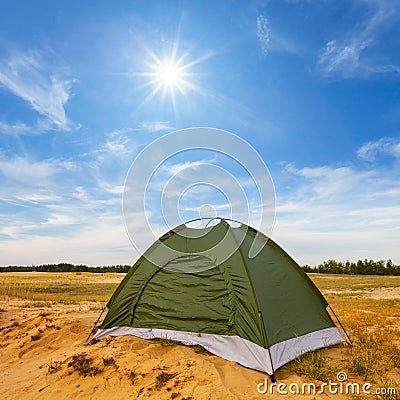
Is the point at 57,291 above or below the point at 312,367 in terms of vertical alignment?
above

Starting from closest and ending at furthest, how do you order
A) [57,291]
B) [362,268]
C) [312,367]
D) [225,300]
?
[312,367]
[225,300]
[57,291]
[362,268]

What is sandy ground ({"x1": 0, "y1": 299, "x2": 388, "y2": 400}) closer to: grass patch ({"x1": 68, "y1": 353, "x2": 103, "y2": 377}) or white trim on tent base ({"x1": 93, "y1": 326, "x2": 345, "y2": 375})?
grass patch ({"x1": 68, "y1": 353, "x2": 103, "y2": 377})

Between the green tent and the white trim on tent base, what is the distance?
0.6 inches

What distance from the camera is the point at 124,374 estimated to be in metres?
4.85

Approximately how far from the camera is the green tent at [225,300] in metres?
5.43

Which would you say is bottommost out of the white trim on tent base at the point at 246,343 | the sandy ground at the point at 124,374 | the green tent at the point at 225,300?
the sandy ground at the point at 124,374

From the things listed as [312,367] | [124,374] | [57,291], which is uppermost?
[57,291]

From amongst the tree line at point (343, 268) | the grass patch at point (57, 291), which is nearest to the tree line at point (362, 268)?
the tree line at point (343, 268)

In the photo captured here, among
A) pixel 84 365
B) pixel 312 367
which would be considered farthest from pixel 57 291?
pixel 312 367

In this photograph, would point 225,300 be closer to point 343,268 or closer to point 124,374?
point 124,374

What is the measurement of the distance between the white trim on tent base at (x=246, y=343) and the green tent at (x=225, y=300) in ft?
0.05

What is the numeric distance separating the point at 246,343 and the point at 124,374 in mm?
1988

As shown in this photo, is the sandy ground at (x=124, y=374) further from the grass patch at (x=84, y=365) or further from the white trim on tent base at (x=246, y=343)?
the white trim on tent base at (x=246, y=343)

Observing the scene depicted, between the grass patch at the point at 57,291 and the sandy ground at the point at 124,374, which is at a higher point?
the grass patch at the point at 57,291
